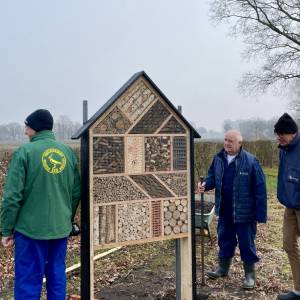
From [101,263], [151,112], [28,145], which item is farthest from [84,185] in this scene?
[101,263]

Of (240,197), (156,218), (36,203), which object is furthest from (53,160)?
(240,197)

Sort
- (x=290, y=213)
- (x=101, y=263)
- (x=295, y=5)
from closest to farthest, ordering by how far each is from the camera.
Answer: (x=290, y=213) < (x=101, y=263) < (x=295, y=5)

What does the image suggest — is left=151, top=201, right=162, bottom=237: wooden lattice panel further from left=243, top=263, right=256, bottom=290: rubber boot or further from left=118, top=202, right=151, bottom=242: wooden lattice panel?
left=243, top=263, right=256, bottom=290: rubber boot

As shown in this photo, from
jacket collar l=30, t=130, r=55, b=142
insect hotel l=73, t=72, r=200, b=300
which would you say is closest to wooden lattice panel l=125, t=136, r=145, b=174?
insect hotel l=73, t=72, r=200, b=300

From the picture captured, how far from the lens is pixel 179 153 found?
453 cm

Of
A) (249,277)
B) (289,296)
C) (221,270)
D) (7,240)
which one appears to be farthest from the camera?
(221,270)

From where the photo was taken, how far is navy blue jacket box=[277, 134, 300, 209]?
4723mm

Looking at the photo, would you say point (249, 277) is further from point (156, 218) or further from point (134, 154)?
point (134, 154)

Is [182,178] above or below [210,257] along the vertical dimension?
above

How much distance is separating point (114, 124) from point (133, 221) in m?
0.94

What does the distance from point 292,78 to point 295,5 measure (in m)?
4.09

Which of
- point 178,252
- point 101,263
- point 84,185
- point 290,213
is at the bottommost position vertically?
point 101,263

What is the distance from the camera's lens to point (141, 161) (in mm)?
4270

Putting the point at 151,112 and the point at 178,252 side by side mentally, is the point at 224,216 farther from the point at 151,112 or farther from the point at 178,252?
the point at 151,112
